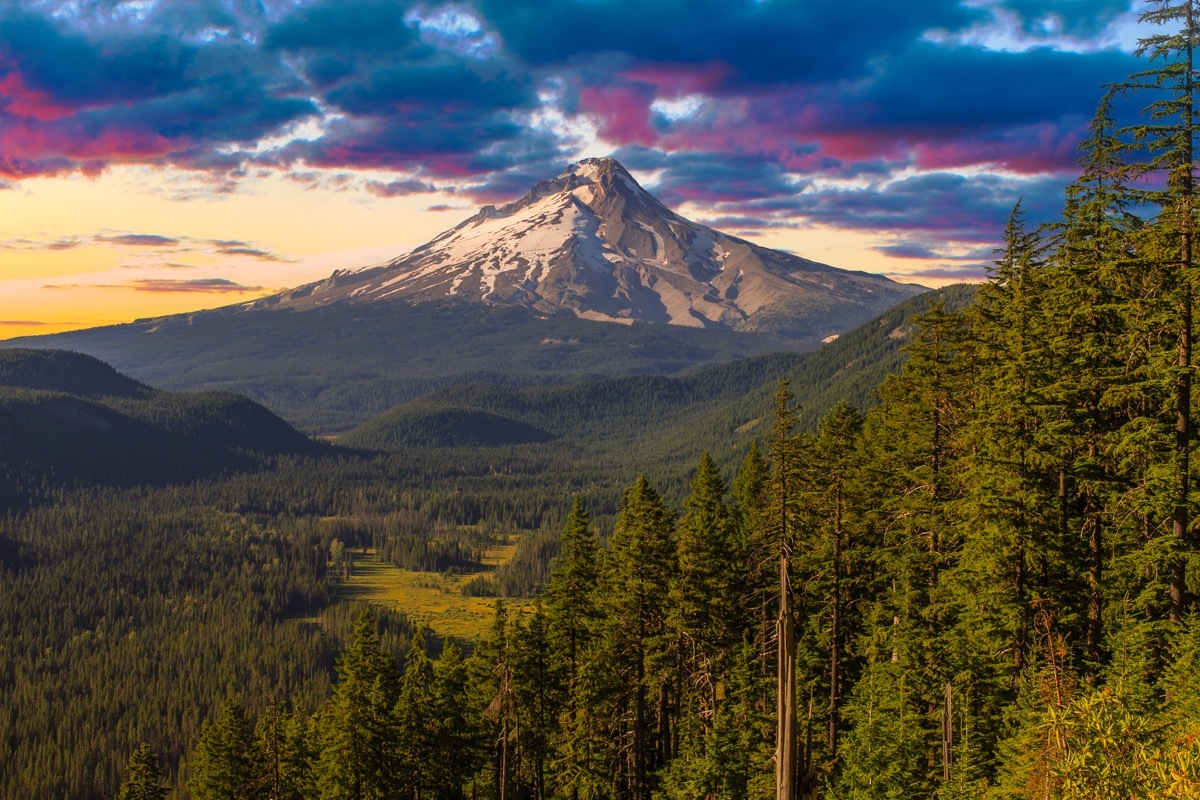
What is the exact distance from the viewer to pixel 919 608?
42344 mm

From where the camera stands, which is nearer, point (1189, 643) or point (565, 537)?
point (1189, 643)

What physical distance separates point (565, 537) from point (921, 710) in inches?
868

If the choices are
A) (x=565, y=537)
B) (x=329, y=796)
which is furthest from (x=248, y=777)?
(x=565, y=537)

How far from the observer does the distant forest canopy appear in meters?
32.0

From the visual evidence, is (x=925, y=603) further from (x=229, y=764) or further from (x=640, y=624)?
(x=229, y=764)

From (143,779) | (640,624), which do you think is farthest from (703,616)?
(143,779)

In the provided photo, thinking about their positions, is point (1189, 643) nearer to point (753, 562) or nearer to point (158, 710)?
point (753, 562)

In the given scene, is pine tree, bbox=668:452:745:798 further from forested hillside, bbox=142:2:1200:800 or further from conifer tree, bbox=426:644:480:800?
conifer tree, bbox=426:644:480:800

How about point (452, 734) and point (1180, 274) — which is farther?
point (452, 734)

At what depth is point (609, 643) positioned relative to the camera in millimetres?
49062

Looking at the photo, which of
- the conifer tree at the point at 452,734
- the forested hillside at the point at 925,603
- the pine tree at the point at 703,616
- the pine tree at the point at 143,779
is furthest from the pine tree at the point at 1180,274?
the pine tree at the point at 143,779

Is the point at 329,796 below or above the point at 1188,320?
below

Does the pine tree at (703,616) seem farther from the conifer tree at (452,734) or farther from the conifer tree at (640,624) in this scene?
the conifer tree at (452,734)

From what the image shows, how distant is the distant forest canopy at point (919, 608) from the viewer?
32.0m
